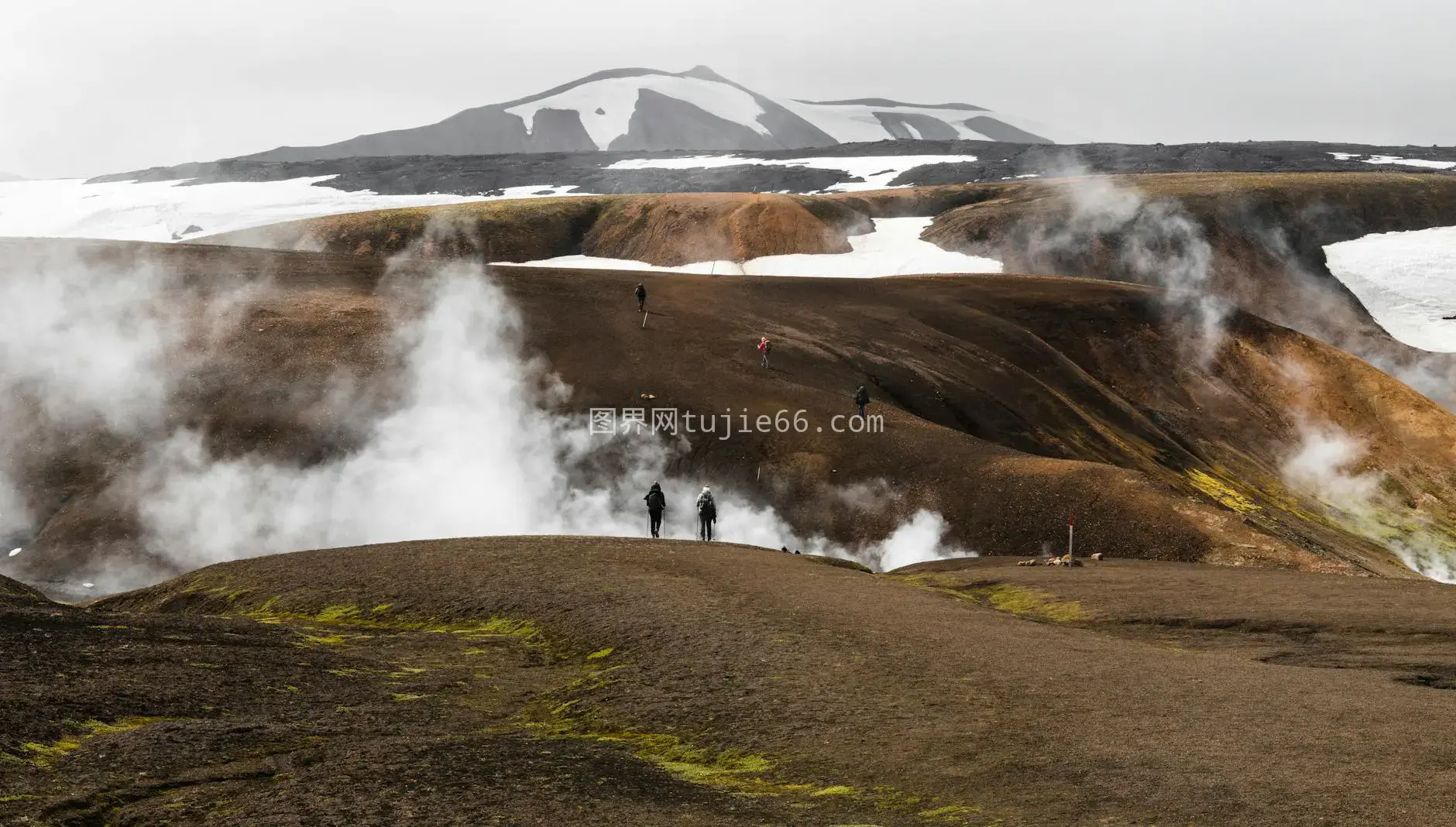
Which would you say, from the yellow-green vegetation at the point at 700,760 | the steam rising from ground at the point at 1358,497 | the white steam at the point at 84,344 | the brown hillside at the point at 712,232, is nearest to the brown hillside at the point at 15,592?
the yellow-green vegetation at the point at 700,760

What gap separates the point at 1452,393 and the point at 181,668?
109 meters

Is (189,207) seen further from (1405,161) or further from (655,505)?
(1405,161)

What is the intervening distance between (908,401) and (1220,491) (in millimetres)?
16990

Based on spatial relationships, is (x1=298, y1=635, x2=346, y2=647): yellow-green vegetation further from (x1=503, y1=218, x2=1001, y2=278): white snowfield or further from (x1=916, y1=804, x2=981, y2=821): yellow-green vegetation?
(x1=503, y1=218, x2=1001, y2=278): white snowfield

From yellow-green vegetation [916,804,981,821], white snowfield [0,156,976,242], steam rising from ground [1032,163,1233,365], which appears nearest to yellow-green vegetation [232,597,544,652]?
yellow-green vegetation [916,804,981,821]

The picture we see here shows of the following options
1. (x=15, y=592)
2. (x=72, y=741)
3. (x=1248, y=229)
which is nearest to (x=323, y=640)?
(x=72, y=741)

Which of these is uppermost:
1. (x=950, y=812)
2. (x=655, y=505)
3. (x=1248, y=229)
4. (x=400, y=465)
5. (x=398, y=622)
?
(x=1248, y=229)

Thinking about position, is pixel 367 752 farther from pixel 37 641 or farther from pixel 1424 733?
pixel 1424 733

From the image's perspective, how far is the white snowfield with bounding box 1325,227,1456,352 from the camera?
109 m

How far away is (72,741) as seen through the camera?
1352 cm

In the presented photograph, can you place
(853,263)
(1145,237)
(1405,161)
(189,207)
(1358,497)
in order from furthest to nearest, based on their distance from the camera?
(1405,161), (189,207), (1145,237), (853,263), (1358,497)

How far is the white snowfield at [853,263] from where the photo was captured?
110062 millimetres

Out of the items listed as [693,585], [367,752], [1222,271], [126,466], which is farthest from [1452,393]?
[367,752]

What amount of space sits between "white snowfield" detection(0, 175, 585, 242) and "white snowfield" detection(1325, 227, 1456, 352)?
9997cm
